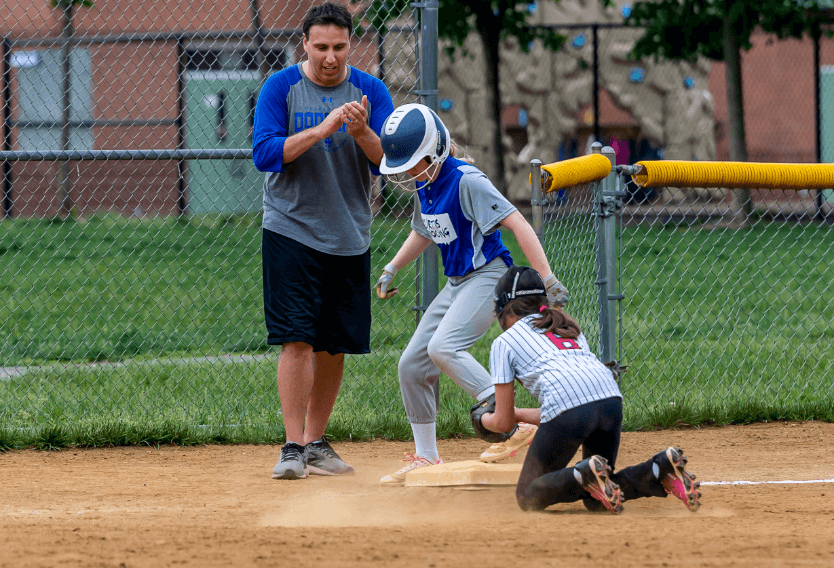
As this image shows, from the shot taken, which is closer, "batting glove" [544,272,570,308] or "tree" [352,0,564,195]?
"batting glove" [544,272,570,308]

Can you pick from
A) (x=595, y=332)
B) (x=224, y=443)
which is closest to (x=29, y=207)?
(x=224, y=443)

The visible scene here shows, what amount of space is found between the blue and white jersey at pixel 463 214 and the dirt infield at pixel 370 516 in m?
1.02

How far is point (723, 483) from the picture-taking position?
4188mm

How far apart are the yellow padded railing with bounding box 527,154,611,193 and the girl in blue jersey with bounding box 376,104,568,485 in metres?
0.49

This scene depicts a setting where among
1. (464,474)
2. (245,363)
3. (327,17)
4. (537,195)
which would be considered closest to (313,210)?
(327,17)

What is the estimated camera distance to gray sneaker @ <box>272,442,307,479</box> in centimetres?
436

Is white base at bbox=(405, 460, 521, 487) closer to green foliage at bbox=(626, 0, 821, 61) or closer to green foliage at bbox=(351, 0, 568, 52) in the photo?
green foliage at bbox=(351, 0, 568, 52)

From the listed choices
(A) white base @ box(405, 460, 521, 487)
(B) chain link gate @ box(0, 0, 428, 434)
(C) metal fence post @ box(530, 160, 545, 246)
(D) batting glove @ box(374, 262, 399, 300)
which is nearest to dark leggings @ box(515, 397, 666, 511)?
(A) white base @ box(405, 460, 521, 487)

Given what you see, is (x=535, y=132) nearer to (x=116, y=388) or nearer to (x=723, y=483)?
(x=116, y=388)

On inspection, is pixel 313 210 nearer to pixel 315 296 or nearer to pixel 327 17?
pixel 315 296

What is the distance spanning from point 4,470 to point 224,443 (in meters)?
1.13

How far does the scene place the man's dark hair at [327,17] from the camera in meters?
4.23

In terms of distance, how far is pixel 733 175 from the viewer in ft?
16.5

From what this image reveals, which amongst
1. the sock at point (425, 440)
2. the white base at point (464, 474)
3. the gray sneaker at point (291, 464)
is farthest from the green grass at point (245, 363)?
the white base at point (464, 474)
